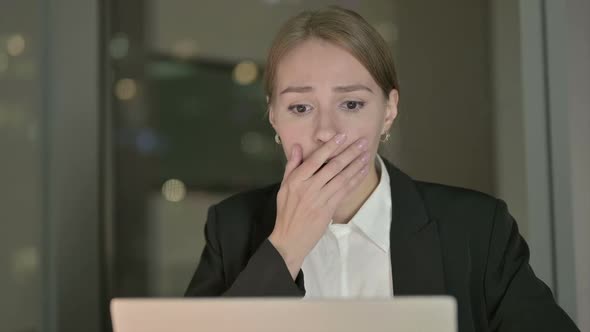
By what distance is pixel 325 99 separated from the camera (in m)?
1.50

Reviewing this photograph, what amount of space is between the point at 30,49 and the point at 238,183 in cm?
77

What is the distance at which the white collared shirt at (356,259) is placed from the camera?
5.12ft

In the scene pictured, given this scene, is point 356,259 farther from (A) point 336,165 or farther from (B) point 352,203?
(A) point 336,165

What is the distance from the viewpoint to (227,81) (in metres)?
2.43

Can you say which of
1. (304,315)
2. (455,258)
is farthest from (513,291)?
(304,315)

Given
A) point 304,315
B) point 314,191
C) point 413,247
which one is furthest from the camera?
point 413,247

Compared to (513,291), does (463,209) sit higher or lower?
higher

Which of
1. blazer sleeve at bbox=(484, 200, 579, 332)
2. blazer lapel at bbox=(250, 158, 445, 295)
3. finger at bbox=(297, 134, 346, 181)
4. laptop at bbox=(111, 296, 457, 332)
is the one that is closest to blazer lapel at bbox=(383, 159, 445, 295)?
blazer lapel at bbox=(250, 158, 445, 295)

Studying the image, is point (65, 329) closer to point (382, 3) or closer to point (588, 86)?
point (382, 3)

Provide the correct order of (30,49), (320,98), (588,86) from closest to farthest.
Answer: (320,98), (588,86), (30,49)

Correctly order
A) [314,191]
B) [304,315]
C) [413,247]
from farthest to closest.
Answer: [413,247] < [314,191] < [304,315]

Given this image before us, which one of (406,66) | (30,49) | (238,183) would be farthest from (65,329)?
(406,66)

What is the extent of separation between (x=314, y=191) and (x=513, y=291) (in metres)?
0.46

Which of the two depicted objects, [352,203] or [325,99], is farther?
[352,203]
